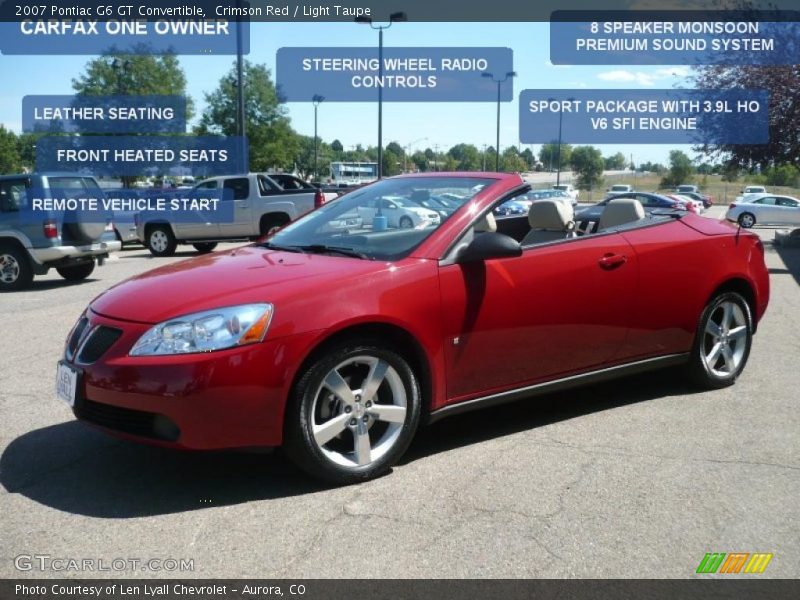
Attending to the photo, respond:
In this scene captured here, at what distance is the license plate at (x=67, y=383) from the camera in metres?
3.83

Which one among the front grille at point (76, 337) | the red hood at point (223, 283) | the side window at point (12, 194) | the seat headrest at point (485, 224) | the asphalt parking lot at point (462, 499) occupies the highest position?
the side window at point (12, 194)

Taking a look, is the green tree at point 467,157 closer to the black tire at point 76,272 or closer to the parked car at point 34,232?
the black tire at point 76,272

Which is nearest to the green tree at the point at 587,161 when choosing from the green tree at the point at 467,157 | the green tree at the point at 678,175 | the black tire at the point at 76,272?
the green tree at the point at 678,175

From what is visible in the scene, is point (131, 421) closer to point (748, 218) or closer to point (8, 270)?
point (8, 270)

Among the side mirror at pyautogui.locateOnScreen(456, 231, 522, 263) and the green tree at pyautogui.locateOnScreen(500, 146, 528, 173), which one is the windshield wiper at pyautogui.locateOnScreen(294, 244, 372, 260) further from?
the green tree at pyautogui.locateOnScreen(500, 146, 528, 173)

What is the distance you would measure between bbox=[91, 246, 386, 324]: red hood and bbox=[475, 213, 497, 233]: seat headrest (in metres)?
0.76

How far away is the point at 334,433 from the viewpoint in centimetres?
385

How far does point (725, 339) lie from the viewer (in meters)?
5.77

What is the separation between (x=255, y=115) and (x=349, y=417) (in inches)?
1662

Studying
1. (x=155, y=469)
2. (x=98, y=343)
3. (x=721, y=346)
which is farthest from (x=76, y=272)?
(x=721, y=346)

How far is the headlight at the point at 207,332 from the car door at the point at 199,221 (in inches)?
641
